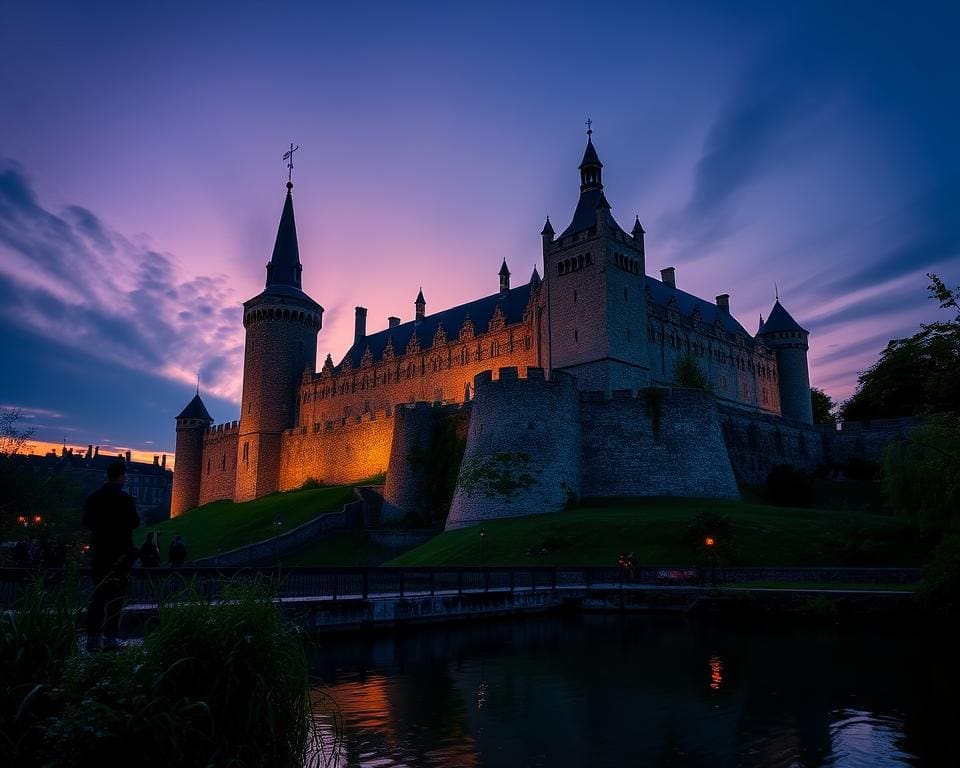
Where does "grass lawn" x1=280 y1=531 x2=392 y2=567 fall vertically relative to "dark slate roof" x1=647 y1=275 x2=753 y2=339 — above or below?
below

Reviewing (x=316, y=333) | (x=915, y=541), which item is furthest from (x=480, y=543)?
(x=316, y=333)

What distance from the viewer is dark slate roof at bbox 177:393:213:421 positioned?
86.5 meters

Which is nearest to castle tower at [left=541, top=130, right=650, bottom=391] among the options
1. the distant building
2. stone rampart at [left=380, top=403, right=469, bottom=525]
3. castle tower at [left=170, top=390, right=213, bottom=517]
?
stone rampart at [left=380, top=403, right=469, bottom=525]

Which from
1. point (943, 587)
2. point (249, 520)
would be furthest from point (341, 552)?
point (943, 587)

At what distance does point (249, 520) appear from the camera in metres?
59.4

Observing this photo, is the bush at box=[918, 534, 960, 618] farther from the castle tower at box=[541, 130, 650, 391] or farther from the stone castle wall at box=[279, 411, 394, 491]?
the stone castle wall at box=[279, 411, 394, 491]

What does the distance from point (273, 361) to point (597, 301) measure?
3850 cm

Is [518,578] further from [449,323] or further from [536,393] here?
[449,323]

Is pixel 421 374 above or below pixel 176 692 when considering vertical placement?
above

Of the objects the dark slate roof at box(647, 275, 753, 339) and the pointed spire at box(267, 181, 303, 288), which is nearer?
the dark slate roof at box(647, 275, 753, 339)

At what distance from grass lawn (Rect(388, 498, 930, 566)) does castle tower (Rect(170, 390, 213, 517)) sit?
51.0 m

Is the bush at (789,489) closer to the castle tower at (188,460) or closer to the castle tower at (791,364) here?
the castle tower at (791,364)

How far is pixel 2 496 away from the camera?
40.6m

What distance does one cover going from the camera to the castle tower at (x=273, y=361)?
252 feet
